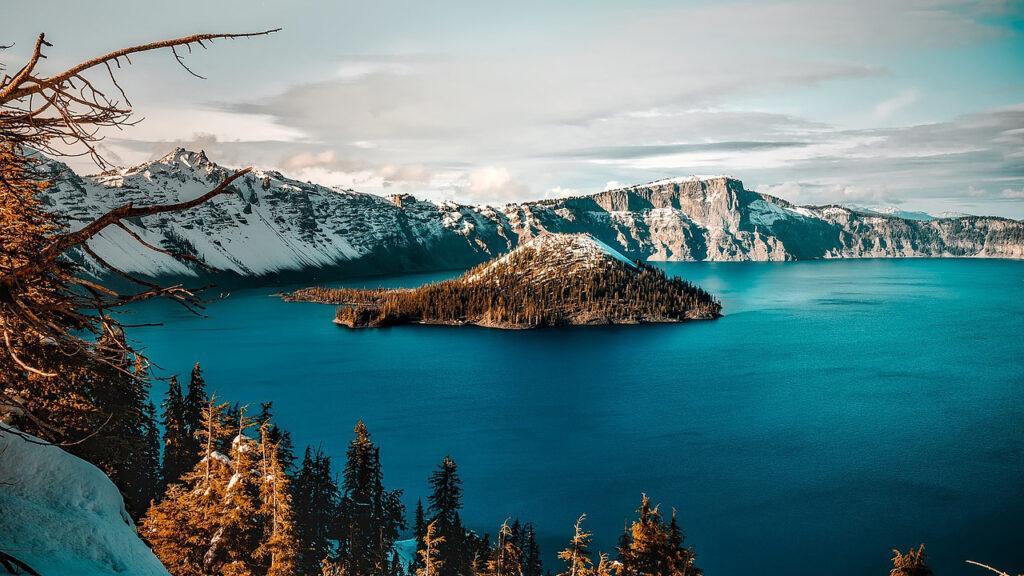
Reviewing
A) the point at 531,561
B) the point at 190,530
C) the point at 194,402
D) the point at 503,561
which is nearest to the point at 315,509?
the point at 503,561

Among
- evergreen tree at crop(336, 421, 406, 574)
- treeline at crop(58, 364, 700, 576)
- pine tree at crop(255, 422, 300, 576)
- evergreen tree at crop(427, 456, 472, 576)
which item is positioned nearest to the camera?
treeline at crop(58, 364, 700, 576)

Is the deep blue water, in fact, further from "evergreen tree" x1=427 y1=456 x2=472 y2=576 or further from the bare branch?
the bare branch

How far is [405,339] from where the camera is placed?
162m

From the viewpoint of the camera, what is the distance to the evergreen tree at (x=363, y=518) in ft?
142

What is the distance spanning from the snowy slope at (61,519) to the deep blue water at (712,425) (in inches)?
1861

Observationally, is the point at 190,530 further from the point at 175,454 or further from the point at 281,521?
the point at 175,454

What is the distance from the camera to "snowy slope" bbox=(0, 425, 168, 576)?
7.93 metres

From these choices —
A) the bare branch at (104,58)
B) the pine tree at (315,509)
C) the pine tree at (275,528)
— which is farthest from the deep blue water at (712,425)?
the bare branch at (104,58)

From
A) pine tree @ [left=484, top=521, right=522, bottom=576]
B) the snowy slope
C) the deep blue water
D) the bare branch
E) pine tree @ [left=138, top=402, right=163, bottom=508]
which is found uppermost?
the bare branch

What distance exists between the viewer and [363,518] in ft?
146

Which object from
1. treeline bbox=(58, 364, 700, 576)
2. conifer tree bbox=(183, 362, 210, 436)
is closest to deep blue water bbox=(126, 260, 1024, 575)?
treeline bbox=(58, 364, 700, 576)

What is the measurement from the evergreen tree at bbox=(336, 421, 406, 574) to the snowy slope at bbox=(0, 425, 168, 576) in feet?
115

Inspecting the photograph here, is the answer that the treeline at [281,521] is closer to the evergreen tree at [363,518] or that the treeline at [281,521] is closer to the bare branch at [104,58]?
the evergreen tree at [363,518]

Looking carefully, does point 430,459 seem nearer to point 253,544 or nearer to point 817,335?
point 253,544
